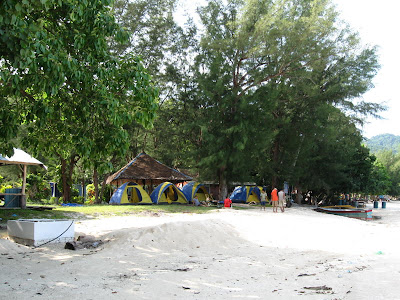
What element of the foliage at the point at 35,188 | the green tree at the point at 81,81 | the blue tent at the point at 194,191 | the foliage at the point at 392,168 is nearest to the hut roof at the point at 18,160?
the green tree at the point at 81,81

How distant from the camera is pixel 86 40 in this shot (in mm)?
9133

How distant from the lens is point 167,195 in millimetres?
25562

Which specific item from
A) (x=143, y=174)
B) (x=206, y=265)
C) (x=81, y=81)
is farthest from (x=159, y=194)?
(x=206, y=265)

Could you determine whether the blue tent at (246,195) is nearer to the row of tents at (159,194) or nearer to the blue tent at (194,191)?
the blue tent at (194,191)

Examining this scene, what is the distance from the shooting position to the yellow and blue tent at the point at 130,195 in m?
23.6

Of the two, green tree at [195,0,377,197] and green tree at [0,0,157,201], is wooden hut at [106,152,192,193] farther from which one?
green tree at [0,0,157,201]

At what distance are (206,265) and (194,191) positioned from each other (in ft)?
62.2

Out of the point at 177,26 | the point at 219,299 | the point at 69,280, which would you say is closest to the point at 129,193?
the point at 177,26

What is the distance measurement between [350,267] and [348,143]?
90.3 ft

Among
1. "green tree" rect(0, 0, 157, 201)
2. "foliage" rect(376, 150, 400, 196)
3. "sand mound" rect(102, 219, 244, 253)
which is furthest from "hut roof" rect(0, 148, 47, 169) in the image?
"foliage" rect(376, 150, 400, 196)

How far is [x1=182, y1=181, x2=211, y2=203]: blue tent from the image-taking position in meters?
26.8

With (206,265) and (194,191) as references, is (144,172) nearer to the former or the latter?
(194,191)

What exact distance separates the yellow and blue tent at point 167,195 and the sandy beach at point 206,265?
447 inches

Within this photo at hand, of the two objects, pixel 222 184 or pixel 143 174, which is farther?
pixel 222 184
